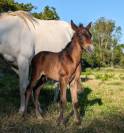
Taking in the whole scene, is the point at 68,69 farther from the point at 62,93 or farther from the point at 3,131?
the point at 3,131

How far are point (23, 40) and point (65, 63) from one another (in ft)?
3.76

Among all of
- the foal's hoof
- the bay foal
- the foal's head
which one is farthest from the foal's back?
the foal's hoof

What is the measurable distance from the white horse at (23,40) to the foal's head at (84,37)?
1.18 m

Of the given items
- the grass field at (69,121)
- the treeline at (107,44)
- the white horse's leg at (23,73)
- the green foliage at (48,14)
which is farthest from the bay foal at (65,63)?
the treeline at (107,44)

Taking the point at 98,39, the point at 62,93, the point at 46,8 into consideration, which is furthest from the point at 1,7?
the point at 98,39

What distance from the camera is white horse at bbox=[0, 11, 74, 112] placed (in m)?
8.37

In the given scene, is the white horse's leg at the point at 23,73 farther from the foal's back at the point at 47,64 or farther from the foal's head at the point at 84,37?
the foal's head at the point at 84,37

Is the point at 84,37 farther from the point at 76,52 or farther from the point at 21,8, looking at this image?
the point at 21,8

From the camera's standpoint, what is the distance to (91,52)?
751cm

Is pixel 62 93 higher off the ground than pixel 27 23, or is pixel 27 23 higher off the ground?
pixel 27 23

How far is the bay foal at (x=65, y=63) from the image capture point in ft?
25.3

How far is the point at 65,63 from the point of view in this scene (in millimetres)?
7797

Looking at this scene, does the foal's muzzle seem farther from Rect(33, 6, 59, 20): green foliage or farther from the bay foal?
Rect(33, 6, 59, 20): green foliage

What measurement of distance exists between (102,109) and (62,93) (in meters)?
2.17
